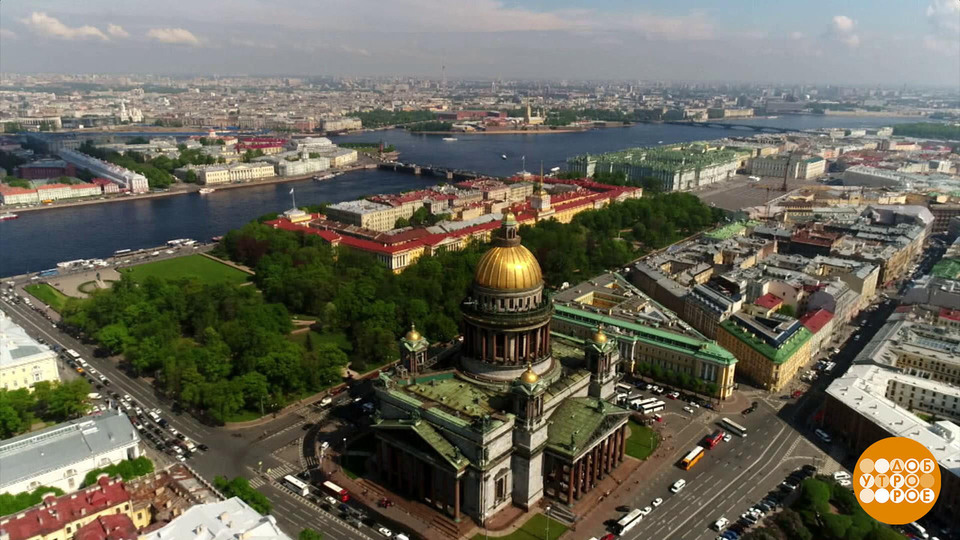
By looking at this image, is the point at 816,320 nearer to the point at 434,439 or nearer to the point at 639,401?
the point at 639,401

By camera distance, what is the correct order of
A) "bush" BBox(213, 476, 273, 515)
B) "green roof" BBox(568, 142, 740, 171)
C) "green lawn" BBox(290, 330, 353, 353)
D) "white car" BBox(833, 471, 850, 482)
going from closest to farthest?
"bush" BBox(213, 476, 273, 515) → "white car" BBox(833, 471, 850, 482) → "green lawn" BBox(290, 330, 353, 353) → "green roof" BBox(568, 142, 740, 171)

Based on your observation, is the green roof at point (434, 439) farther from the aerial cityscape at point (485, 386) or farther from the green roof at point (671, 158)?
the green roof at point (671, 158)

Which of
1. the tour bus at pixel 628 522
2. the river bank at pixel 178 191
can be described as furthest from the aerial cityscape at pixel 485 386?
the river bank at pixel 178 191

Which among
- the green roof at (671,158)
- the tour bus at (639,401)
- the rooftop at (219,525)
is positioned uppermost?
the green roof at (671,158)

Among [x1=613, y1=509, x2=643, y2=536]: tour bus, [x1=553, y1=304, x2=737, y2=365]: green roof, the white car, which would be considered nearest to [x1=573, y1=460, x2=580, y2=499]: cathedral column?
[x1=613, y1=509, x2=643, y2=536]: tour bus

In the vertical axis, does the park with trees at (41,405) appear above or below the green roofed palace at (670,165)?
below

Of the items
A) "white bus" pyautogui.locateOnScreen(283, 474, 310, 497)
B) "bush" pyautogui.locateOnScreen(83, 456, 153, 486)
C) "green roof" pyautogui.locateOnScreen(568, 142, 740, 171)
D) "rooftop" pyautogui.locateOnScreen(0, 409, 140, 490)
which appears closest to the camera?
"rooftop" pyautogui.locateOnScreen(0, 409, 140, 490)

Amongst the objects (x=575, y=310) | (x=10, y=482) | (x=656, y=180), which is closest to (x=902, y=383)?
(x=575, y=310)

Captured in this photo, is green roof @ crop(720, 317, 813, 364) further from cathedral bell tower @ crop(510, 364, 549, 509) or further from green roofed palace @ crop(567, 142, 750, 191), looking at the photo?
green roofed palace @ crop(567, 142, 750, 191)
